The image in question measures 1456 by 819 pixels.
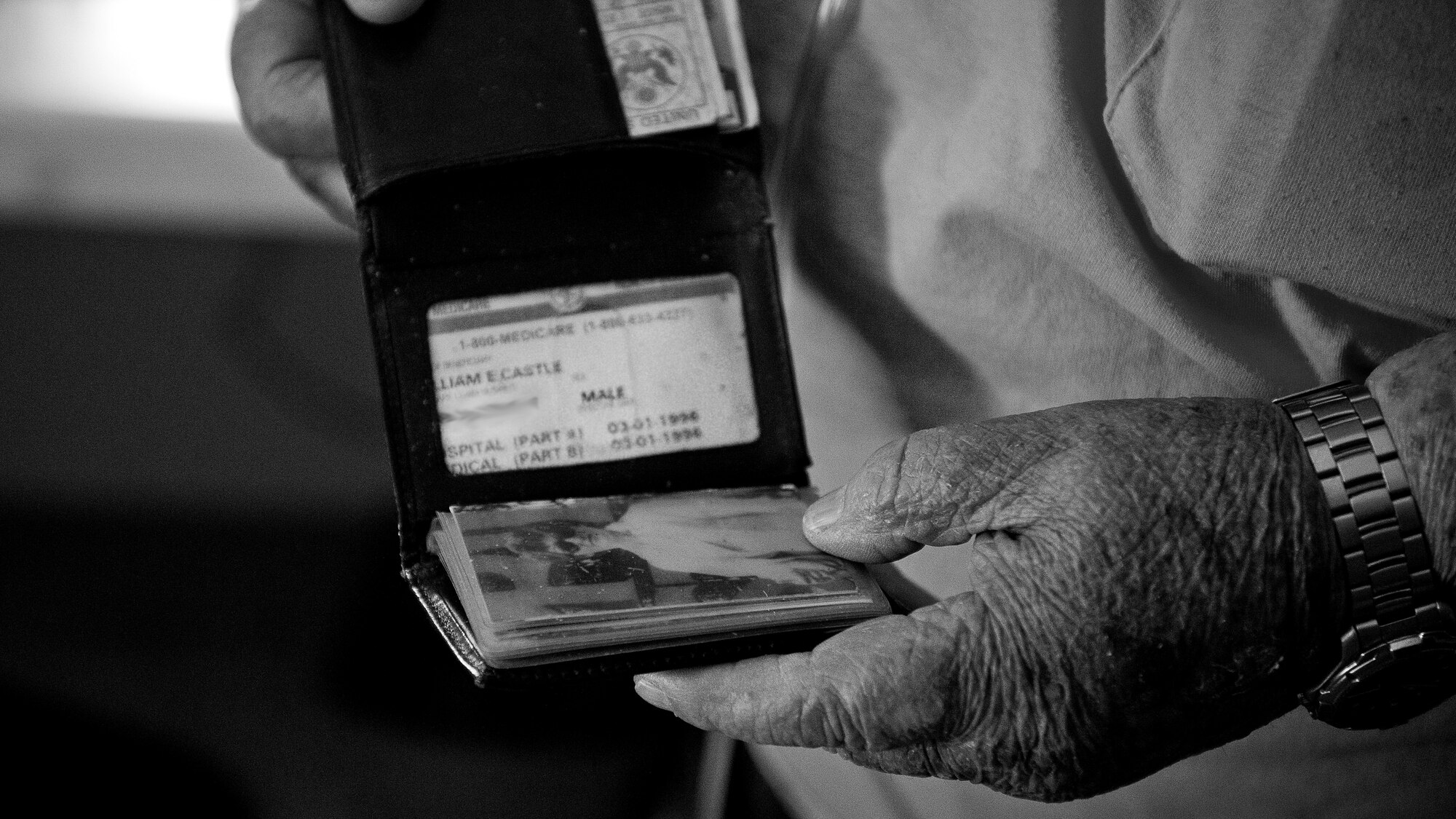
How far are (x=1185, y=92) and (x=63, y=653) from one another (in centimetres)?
155

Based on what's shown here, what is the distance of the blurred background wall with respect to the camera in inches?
53.9

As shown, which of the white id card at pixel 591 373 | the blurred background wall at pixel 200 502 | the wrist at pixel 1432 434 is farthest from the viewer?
the blurred background wall at pixel 200 502

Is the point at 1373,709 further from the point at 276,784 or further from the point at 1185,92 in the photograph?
the point at 276,784

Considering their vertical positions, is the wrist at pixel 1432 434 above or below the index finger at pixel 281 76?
below

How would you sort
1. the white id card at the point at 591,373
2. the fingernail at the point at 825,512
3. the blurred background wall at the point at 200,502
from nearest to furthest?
the fingernail at the point at 825,512 < the white id card at the point at 591,373 < the blurred background wall at the point at 200,502

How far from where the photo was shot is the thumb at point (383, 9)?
0.69 meters

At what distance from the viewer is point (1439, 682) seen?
0.54 metres

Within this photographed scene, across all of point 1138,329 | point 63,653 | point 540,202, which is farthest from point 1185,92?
point 63,653

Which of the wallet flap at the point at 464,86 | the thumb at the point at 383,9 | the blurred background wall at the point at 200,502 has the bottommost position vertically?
the blurred background wall at the point at 200,502

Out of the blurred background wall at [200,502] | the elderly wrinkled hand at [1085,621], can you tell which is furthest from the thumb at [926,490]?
the blurred background wall at [200,502]

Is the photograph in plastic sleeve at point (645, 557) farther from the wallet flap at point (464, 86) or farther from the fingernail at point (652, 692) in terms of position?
the wallet flap at point (464, 86)

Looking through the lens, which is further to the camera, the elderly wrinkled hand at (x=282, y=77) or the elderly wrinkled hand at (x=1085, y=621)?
the elderly wrinkled hand at (x=282, y=77)

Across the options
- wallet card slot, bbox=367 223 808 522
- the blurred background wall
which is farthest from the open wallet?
the blurred background wall

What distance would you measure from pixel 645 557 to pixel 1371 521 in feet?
1.25
